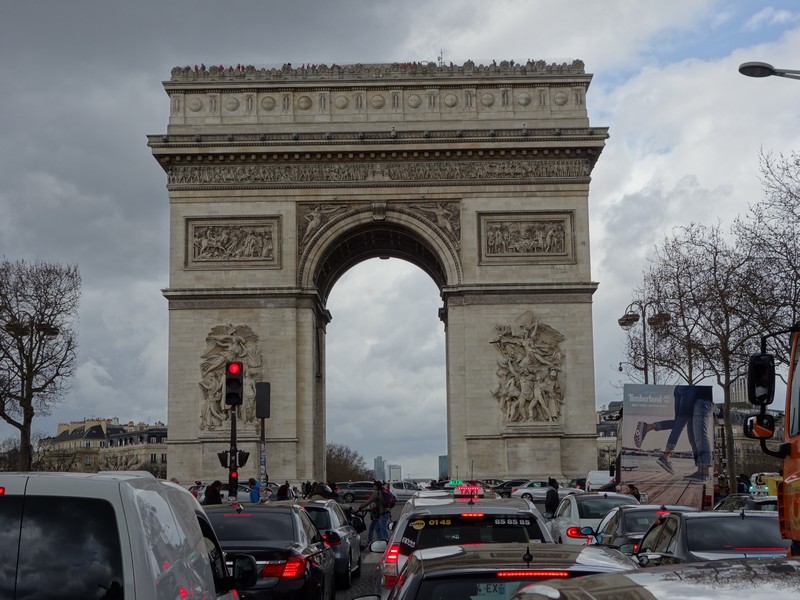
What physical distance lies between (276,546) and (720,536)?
4.54m

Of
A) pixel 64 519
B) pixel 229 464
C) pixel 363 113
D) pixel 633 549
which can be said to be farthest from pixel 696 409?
pixel 64 519

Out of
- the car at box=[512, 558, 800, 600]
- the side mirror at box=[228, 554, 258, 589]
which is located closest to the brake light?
the car at box=[512, 558, 800, 600]

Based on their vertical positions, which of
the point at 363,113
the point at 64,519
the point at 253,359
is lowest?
the point at 64,519

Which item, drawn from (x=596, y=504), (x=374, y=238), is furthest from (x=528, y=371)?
(x=596, y=504)

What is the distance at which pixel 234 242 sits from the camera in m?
45.3

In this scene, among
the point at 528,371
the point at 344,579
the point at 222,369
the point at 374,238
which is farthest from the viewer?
the point at 374,238

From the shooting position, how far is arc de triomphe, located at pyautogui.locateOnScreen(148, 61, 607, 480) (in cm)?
4397

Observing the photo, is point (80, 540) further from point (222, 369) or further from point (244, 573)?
point (222, 369)

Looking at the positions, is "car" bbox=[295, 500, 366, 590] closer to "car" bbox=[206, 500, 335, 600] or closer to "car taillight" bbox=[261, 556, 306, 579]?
"car" bbox=[206, 500, 335, 600]

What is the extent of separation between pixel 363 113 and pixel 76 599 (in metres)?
41.1

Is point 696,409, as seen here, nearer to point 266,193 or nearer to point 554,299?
point 554,299

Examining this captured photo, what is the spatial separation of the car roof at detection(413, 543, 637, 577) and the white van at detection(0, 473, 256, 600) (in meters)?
1.37

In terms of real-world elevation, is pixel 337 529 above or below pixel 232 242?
below

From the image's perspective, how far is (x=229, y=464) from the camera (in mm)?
22984
